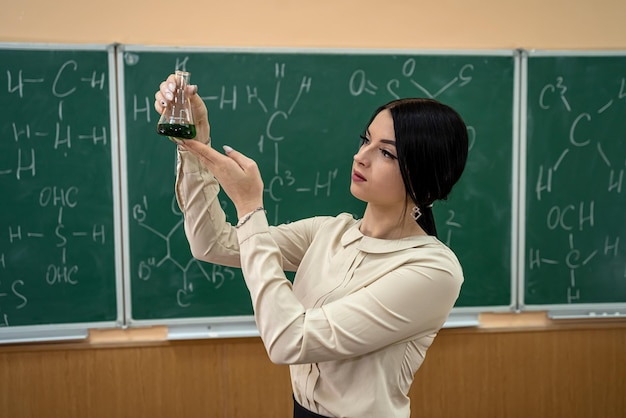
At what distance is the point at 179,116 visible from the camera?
114 centimetres

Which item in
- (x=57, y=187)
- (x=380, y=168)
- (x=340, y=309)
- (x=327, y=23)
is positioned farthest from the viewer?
(x=327, y=23)

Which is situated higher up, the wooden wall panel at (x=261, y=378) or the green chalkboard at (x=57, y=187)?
the green chalkboard at (x=57, y=187)

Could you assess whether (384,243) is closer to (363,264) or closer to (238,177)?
(363,264)

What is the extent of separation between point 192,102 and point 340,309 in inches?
23.0

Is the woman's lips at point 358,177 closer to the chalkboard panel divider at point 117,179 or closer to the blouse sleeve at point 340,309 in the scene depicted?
→ the blouse sleeve at point 340,309

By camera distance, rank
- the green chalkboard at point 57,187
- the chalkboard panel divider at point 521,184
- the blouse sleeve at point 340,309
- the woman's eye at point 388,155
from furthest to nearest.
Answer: the chalkboard panel divider at point 521,184 < the green chalkboard at point 57,187 < the woman's eye at point 388,155 < the blouse sleeve at point 340,309

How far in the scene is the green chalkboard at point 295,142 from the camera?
2357mm

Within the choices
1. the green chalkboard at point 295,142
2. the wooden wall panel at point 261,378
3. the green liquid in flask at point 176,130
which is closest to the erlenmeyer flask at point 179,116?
the green liquid in flask at point 176,130

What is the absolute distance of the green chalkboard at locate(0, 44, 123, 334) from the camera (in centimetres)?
230

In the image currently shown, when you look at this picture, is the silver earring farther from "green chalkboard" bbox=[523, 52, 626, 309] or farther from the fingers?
"green chalkboard" bbox=[523, 52, 626, 309]

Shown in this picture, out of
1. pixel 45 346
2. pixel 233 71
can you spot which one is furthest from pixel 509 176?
pixel 45 346

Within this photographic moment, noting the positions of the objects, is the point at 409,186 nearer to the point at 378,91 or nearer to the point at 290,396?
the point at 378,91

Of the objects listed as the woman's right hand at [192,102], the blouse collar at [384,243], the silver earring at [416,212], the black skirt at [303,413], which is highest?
the woman's right hand at [192,102]

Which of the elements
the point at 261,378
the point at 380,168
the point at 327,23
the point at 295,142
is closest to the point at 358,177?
the point at 380,168
